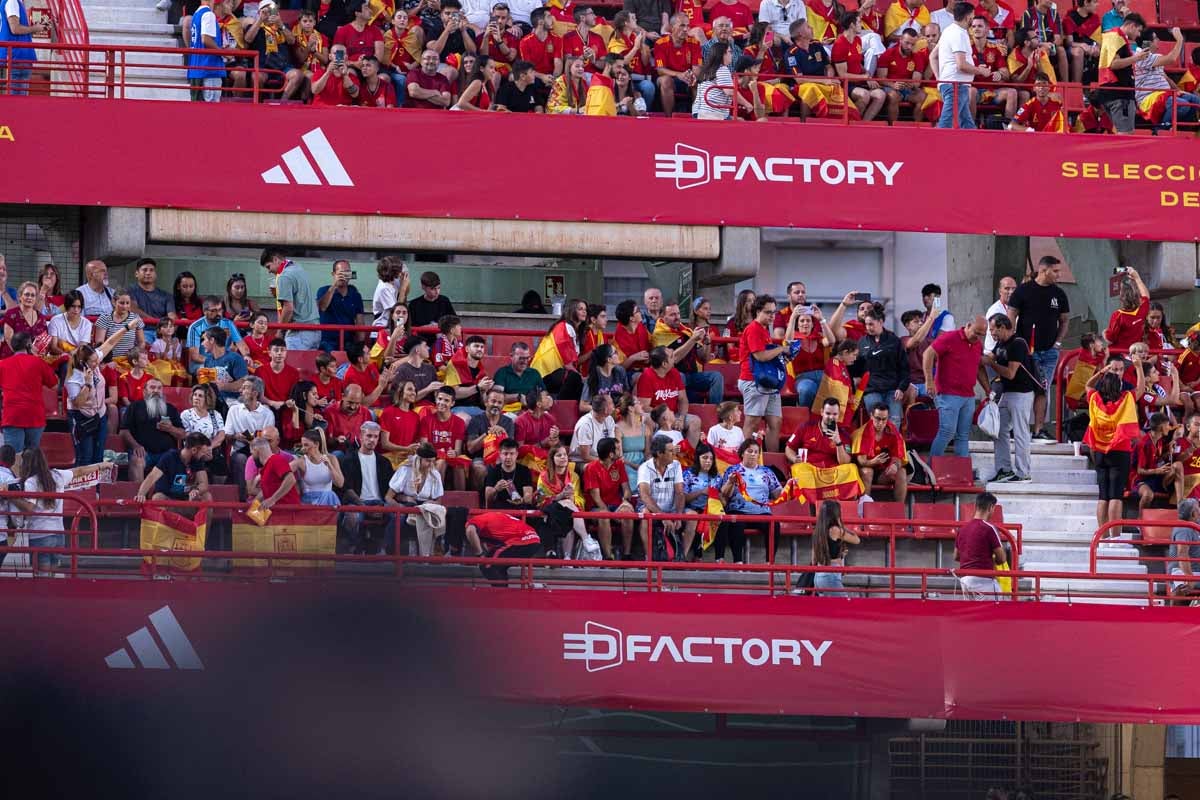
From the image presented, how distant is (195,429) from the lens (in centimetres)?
1608

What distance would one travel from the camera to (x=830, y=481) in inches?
667

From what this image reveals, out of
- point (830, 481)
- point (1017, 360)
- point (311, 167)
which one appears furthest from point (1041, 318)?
point (311, 167)

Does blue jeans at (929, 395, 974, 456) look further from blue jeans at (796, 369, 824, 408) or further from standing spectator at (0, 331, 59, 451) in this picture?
standing spectator at (0, 331, 59, 451)

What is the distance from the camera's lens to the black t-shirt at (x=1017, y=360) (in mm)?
18016

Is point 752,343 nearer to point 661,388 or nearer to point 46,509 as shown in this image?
point 661,388

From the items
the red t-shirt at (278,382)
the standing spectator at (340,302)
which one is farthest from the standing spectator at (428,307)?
the red t-shirt at (278,382)

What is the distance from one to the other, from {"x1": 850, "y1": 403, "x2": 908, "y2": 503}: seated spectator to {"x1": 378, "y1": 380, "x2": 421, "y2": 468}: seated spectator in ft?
11.7

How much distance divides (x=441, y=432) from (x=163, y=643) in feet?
9.94

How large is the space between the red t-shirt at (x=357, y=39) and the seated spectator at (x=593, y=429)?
5375 mm

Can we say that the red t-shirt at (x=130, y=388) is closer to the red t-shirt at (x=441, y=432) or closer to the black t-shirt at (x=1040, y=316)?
the red t-shirt at (x=441, y=432)

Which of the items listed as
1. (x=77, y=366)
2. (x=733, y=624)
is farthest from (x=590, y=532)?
(x=77, y=366)

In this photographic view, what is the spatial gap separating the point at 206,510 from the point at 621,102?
740 centimetres

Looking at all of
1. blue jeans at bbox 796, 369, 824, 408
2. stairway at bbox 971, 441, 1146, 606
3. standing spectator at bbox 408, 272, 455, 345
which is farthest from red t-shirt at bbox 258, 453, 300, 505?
stairway at bbox 971, 441, 1146, 606

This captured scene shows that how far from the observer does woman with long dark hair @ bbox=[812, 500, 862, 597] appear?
15.5 m
